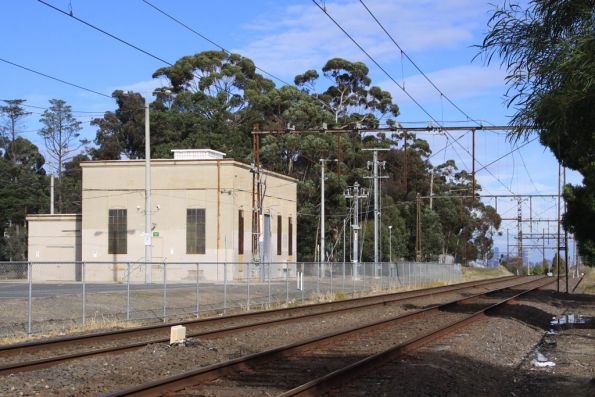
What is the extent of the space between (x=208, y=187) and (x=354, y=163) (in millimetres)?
32264

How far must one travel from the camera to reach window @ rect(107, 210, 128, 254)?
192 ft

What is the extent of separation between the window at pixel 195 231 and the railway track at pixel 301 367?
37.3 meters

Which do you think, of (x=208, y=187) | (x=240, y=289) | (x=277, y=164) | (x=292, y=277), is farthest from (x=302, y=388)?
(x=277, y=164)

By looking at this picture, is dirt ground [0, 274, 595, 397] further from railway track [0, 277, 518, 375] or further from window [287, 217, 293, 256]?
window [287, 217, 293, 256]

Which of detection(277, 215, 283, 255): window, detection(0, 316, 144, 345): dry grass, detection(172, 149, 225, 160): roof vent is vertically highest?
detection(172, 149, 225, 160): roof vent

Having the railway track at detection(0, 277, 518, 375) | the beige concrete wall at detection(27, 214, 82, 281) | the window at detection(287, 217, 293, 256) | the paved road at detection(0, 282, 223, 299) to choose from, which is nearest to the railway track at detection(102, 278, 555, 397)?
the railway track at detection(0, 277, 518, 375)

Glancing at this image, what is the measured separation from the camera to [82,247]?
59.7m

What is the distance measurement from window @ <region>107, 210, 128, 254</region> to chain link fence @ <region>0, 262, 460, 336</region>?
660cm

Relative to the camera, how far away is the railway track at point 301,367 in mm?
10680

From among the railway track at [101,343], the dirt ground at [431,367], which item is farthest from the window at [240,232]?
the dirt ground at [431,367]

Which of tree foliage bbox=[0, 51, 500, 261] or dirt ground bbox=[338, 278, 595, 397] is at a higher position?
tree foliage bbox=[0, 51, 500, 261]

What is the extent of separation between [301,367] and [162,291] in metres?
16.6

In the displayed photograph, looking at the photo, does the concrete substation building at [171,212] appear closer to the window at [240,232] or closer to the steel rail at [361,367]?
the window at [240,232]

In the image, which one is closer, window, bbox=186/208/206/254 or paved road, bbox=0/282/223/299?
paved road, bbox=0/282/223/299
